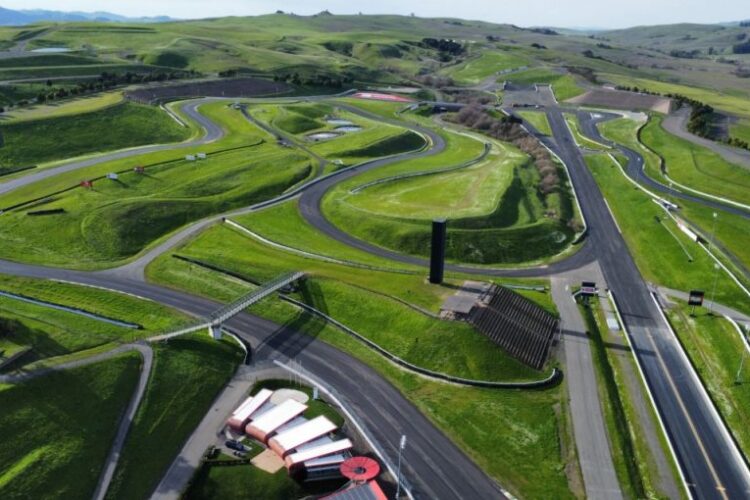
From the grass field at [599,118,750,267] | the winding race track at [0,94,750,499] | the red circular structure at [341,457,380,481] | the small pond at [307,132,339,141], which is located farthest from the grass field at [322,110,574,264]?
the red circular structure at [341,457,380,481]

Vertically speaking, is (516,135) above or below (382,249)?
above

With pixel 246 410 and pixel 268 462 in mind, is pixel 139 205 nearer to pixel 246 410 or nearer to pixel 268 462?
pixel 246 410

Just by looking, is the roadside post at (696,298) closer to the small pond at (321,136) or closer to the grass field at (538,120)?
the small pond at (321,136)

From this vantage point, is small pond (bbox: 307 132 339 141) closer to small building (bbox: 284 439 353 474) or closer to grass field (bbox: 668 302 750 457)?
grass field (bbox: 668 302 750 457)

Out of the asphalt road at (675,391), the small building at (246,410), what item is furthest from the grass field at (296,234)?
the small building at (246,410)

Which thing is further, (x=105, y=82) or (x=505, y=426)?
(x=105, y=82)

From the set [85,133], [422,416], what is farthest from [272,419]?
[85,133]

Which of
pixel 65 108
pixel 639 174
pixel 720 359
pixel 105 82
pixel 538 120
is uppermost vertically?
pixel 105 82

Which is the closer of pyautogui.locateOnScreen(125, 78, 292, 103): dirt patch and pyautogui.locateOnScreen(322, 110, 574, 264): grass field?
pyautogui.locateOnScreen(322, 110, 574, 264): grass field
